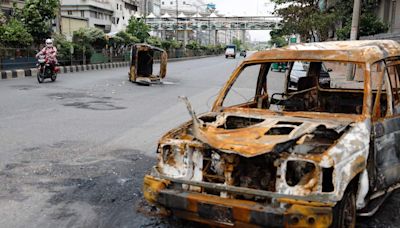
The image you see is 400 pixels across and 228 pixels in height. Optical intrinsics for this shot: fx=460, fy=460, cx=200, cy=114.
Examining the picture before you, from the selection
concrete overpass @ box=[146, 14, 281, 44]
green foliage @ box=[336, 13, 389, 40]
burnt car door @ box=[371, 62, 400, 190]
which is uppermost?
concrete overpass @ box=[146, 14, 281, 44]

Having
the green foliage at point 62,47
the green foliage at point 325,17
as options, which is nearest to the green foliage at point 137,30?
the green foliage at point 325,17

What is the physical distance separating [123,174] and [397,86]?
11.1 feet

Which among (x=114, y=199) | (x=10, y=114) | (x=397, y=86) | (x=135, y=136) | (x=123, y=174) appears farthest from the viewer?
(x=10, y=114)

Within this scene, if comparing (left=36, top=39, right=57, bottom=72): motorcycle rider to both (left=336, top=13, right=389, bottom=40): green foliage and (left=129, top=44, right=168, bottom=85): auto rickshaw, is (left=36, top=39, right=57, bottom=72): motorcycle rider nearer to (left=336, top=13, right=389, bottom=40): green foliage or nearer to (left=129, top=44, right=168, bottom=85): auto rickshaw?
(left=129, top=44, right=168, bottom=85): auto rickshaw

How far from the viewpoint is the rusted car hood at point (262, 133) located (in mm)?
3441

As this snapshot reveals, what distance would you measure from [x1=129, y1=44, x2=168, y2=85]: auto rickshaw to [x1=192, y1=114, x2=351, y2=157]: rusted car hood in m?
14.8

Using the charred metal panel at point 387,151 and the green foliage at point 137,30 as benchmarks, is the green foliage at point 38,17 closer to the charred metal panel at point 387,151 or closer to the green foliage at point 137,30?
the green foliage at point 137,30

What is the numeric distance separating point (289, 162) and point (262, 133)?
0.45m

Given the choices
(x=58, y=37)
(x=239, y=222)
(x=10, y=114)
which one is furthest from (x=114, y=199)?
(x=58, y=37)

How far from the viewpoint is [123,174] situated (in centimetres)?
570

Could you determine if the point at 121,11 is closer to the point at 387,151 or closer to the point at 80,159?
the point at 80,159

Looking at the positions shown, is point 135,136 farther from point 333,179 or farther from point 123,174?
point 333,179

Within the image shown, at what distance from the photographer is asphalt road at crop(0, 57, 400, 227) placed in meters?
4.32

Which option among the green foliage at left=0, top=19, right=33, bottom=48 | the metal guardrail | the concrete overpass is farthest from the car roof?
the concrete overpass
